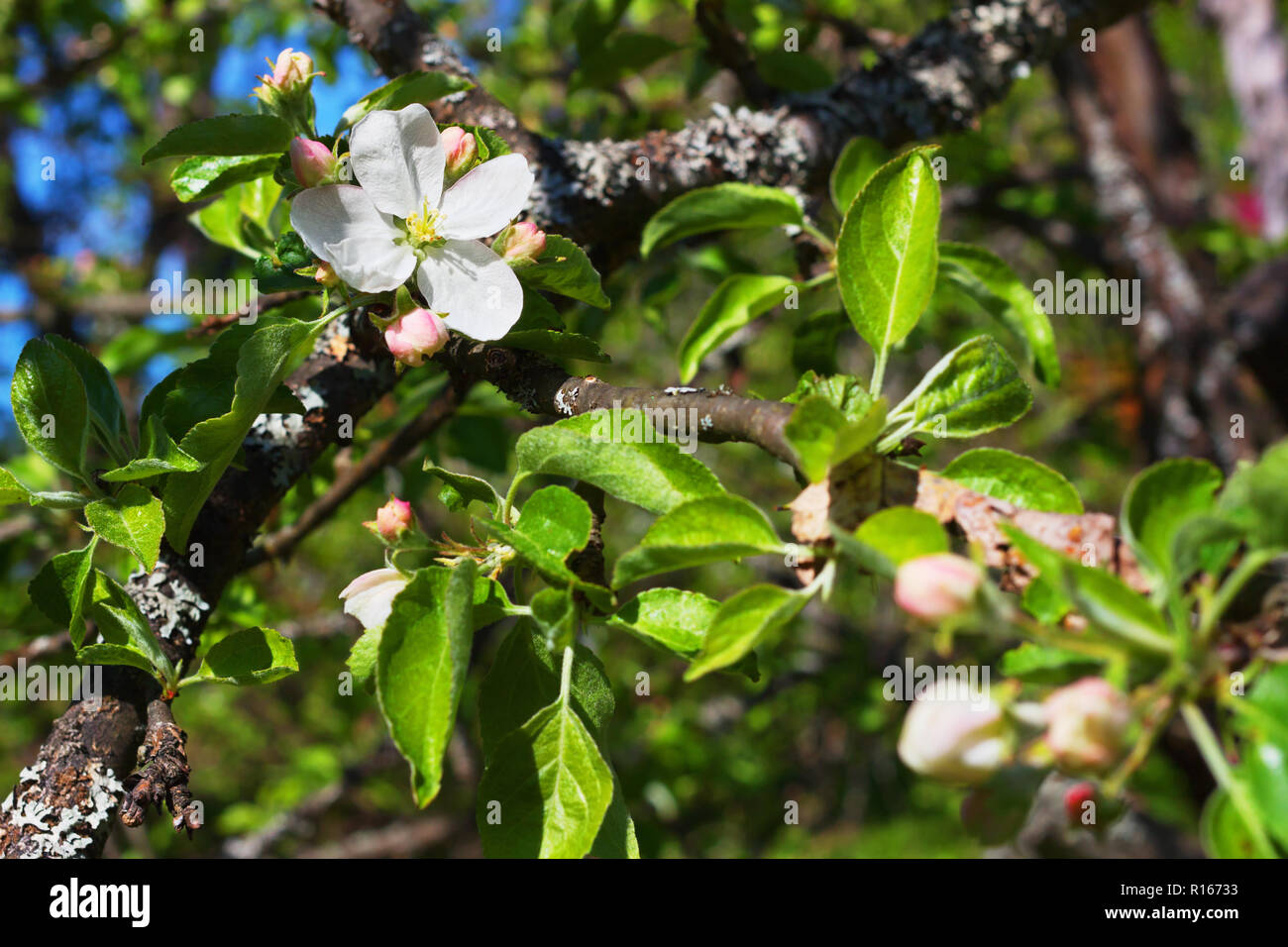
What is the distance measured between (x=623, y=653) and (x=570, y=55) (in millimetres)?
2955

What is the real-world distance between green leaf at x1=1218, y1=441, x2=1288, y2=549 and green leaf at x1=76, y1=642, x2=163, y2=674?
2.61ft

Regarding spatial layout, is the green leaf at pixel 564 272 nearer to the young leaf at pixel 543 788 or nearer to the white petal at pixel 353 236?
the white petal at pixel 353 236

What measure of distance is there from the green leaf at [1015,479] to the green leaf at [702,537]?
156 mm

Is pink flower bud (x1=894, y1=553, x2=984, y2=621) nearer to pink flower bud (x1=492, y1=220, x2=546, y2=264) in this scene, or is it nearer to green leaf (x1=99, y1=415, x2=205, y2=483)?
pink flower bud (x1=492, y1=220, x2=546, y2=264)

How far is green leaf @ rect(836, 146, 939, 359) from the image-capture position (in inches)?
29.0

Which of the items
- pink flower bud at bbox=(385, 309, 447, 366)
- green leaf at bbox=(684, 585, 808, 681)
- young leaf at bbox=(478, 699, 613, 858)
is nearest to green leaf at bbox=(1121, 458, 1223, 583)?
green leaf at bbox=(684, 585, 808, 681)

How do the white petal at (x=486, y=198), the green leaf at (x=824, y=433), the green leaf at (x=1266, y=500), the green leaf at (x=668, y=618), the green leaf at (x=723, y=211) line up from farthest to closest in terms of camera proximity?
1. the green leaf at (x=723, y=211)
2. the white petal at (x=486, y=198)
3. the green leaf at (x=668, y=618)
4. the green leaf at (x=824, y=433)
5. the green leaf at (x=1266, y=500)

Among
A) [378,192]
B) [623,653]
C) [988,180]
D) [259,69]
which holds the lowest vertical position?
[623,653]

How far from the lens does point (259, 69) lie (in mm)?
5426

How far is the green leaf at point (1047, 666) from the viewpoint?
22.7 inches

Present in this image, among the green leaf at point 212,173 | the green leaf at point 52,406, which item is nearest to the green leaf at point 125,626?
the green leaf at point 52,406
